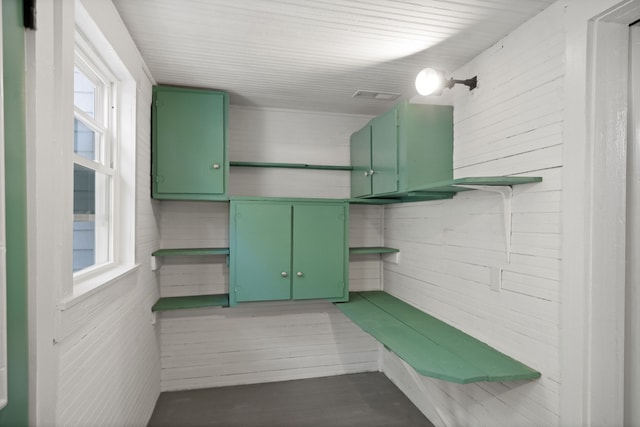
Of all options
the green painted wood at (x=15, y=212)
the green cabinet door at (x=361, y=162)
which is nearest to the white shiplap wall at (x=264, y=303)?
the green cabinet door at (x=361, y=162)

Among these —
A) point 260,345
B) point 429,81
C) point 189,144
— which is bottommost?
point 260,345

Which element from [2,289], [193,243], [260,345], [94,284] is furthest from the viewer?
[260,345]

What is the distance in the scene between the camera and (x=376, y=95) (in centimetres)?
266

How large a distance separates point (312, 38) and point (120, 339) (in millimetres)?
1973

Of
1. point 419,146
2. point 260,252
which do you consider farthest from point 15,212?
point 419,146

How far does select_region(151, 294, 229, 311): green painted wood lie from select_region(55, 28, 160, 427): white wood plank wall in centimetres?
8

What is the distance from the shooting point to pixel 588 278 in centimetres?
130

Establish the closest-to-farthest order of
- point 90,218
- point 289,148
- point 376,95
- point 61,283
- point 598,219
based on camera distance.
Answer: point 61,283 → point 598,219 → point 90,218 → point 376,95 → point 289,148

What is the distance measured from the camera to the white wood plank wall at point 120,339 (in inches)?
48.3

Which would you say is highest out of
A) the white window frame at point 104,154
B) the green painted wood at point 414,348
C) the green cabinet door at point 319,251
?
the white window frame at point 104,154

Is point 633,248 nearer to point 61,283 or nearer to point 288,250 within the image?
point 288,250

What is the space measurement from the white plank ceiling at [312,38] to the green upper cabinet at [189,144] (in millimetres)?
125

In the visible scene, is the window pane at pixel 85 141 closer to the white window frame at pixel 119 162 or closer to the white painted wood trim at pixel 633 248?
the white window frame at pixel 119 162

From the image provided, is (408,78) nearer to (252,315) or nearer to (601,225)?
(601,225)
